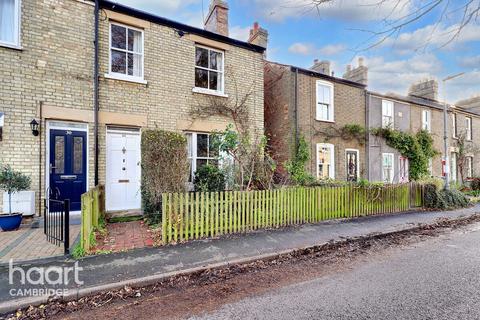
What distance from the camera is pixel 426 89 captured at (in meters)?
20.5

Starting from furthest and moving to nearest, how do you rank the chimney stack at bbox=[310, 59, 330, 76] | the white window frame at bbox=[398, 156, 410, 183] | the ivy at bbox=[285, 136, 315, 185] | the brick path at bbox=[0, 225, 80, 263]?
1. the white window frame at bbox=[398, 156, 410, 183]
2. the chimney stack at bbox=[310, 59, 330, 76]
3. the ivy at bbox=[285, 136, 315, 185]
4. the brick path at bbox=[0, 225, 80, 263]

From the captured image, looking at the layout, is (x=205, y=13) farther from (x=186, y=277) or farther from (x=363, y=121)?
(x=186, y=277)

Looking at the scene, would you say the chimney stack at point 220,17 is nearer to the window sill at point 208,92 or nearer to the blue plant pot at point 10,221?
the window sill at point 208,92

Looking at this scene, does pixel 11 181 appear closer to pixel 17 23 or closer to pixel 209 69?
pixel 17 23

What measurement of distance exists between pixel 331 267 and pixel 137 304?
337cm

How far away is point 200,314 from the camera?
3.35m

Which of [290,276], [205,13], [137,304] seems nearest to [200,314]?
[137,304]

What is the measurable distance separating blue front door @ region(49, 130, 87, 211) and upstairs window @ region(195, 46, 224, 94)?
4557mm

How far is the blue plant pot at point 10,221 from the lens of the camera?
6.55 m

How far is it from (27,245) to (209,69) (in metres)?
7.87

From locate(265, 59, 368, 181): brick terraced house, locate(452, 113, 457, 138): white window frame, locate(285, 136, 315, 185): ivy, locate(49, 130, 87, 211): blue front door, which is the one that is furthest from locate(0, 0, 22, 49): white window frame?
locate(452, 113, 457, 138): white window frame

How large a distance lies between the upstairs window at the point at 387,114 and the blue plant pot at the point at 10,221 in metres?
17.0

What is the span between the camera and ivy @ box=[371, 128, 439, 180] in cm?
1558

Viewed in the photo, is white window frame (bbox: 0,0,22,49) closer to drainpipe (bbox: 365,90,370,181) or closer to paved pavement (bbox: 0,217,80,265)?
paved pavement (bbox: 0,217,80,265)
